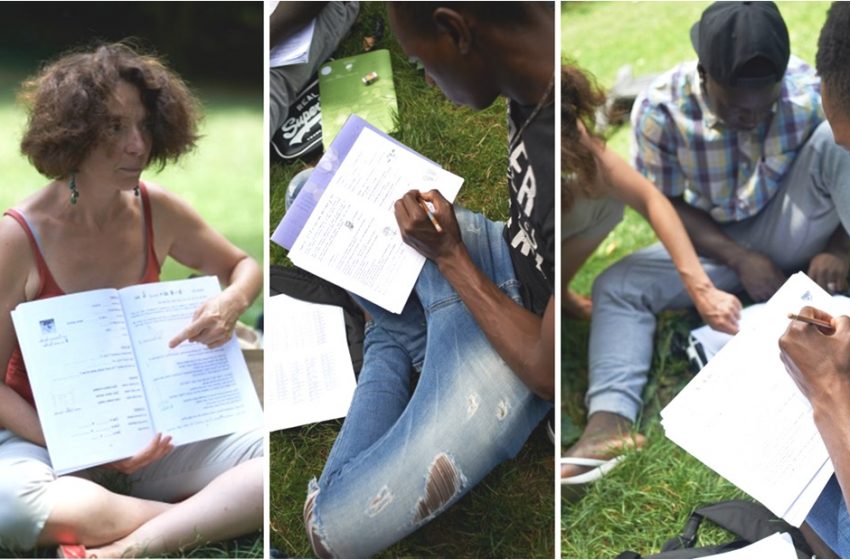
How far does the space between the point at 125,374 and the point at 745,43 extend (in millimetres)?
2118

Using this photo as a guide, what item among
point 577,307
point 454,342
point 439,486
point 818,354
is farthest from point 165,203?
point 818,354

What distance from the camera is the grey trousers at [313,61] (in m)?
3.23

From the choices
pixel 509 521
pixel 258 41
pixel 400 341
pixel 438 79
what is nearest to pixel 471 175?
pixel 438 79

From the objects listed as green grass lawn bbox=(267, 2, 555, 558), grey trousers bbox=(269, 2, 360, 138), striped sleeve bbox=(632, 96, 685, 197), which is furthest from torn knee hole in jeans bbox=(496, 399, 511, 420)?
grey trousers bbox=(269, 2, 360, 138)

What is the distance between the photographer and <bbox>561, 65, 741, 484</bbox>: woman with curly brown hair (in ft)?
11.2

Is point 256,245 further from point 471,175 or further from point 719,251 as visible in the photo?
point 719,251

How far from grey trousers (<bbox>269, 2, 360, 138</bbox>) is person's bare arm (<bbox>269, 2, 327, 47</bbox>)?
28 millimetres

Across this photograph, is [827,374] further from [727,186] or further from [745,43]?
[745,43]

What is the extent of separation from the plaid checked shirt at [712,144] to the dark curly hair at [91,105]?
4.78 feet

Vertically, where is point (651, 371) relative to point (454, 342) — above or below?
below

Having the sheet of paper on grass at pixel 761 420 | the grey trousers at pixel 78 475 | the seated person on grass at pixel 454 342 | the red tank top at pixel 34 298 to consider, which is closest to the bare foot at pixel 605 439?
the sheet of paper on grass at pixel 761 420

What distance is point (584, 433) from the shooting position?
3490 millimetres

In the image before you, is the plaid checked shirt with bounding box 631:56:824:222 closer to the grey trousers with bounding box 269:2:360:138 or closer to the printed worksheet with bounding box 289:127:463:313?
the printed worksheet with bounding box 289:127:463:313

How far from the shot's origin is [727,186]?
3463 millimetres
